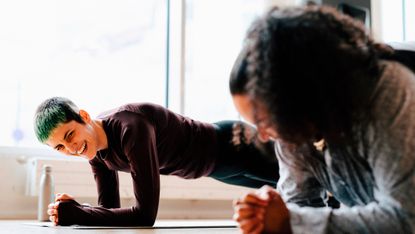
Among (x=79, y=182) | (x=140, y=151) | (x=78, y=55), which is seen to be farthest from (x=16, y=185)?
(x=140, y=151)

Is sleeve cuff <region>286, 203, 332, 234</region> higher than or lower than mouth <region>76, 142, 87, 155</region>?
higher

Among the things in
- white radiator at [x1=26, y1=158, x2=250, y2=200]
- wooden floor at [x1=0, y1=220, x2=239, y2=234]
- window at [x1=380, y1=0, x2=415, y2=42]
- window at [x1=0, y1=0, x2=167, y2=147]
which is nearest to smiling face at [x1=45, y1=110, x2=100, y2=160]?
wooden floor at [x1=0, y1=220, x2=239, y2=234]

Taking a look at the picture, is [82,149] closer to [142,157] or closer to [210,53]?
[142,157]

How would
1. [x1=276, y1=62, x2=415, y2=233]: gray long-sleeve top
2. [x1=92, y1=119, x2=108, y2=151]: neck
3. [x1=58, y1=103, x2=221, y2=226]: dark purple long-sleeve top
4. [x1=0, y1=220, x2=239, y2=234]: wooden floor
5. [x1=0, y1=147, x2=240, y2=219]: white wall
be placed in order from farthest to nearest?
[x1=0, y1=147, x2=240, y2=219]: white wall → [x1=92, y1=119, x2=108, y2=151]: neck → [x1=58, y1=103, x2=221, y2=226]: dark purple long-sleeve top → [x1=0, y1=220, x2=239, y2=234]: wooden floor → [x1=276, y1=62, x2=415, y2=233]: gray long-sleeve top

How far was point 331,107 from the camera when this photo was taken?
89 cm

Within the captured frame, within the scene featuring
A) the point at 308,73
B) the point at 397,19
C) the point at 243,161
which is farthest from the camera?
the point at 397,19

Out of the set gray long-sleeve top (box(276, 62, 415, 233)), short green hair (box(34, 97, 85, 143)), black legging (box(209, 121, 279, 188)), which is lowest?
black legging (box(209, 121, 279, 188))

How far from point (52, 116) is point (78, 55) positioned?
1.42 metres

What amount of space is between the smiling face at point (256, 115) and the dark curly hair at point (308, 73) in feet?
0.06

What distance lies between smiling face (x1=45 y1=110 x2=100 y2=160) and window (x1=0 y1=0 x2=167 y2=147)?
122 cm

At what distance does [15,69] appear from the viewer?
2975 mm

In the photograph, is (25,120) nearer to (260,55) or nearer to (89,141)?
(89,141)

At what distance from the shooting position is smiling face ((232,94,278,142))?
3.07ft

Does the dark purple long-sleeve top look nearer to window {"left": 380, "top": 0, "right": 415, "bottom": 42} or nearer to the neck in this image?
the neck
